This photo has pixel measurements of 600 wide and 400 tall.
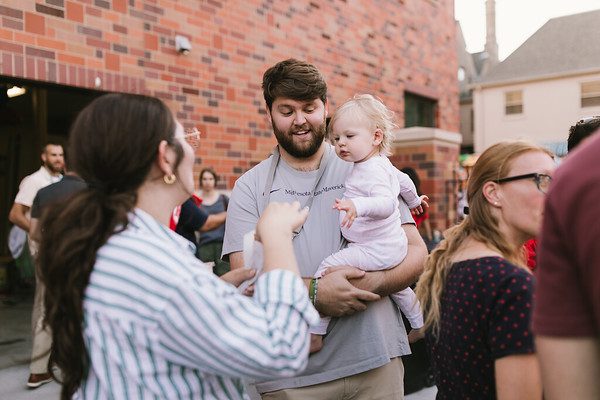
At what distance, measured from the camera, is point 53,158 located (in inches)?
220

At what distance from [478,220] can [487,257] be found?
22 cm

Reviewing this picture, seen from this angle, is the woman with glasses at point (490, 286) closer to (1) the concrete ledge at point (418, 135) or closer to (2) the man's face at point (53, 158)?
(2) the man's face at point (53, 158)

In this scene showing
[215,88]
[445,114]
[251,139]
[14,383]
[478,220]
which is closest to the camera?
[478,220]

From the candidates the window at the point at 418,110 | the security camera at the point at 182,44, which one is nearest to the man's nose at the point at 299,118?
the security camera at the point at 182,44

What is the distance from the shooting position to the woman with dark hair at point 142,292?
1.30 meters

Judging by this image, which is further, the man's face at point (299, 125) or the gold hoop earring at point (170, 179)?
the man's face at point (299, 125)

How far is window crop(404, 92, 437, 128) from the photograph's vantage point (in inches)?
389

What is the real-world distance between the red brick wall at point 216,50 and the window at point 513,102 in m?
19.2

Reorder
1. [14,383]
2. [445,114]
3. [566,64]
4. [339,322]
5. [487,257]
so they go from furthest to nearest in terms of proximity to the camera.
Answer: [566,64], [445,114], [14,383], [339,322], [487,257]

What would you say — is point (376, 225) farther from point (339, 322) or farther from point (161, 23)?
point (161, 23)

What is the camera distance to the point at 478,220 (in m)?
1.92

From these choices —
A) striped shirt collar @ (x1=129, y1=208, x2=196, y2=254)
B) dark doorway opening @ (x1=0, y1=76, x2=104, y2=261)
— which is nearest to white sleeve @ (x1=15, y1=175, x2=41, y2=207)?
dark doorway opening @ (x1=0, y1=76, x2=104, y2=261)

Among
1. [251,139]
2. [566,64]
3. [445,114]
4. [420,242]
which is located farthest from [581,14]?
[420,242]

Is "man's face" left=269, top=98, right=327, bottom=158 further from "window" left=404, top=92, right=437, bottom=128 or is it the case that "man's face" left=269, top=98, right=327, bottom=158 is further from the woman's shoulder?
"window" left=404, top=92, right=437, bottom=128
